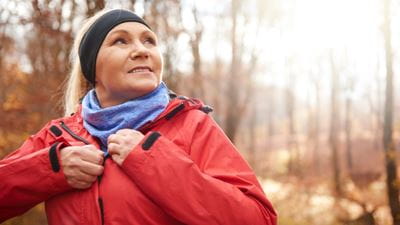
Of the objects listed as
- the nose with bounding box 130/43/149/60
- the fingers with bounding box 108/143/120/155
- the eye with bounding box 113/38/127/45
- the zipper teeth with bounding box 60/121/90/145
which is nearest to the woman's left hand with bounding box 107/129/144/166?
the fingers with bounding box 108/143/120/155

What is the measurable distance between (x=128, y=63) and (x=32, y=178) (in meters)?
0.67

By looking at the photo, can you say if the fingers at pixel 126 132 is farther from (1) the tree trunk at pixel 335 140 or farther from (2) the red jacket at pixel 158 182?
(1) the tree trunk at pixel 335 140

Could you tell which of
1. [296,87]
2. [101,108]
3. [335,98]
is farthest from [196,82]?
[296,87]

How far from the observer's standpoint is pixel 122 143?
1752 mm

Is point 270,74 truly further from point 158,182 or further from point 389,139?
point 158,182

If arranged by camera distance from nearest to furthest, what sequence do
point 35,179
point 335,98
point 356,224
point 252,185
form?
point 252,185 → point 35,179 → point 356,224 → point 335,98

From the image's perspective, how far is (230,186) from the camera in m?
1.69

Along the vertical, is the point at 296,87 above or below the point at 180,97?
below

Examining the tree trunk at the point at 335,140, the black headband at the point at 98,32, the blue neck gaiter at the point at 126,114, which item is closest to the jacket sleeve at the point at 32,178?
the blue neck gaiter at the point at 126,114

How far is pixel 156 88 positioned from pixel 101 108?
0.31 meters

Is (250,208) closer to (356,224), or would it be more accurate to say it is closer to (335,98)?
(356,224)

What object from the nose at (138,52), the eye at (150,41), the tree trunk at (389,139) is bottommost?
the tree trunk at (389,139)

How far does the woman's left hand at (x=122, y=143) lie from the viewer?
1.74 m

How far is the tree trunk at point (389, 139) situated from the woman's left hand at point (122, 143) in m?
8.01
